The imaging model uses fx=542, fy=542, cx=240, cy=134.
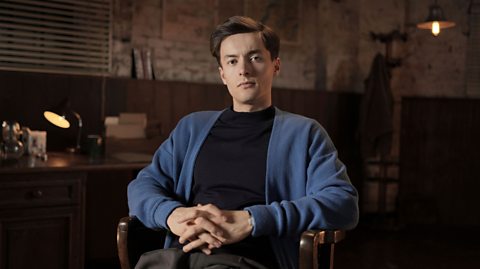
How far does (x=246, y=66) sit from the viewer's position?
184 centimetres

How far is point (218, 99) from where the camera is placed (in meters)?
4.83

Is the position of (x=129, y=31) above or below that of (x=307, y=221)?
above

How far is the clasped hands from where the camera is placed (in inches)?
64.4

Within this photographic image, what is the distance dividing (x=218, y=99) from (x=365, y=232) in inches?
78.4

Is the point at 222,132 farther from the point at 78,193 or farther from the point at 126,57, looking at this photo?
the point at 126,57

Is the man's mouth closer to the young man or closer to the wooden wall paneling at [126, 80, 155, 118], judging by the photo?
the young man

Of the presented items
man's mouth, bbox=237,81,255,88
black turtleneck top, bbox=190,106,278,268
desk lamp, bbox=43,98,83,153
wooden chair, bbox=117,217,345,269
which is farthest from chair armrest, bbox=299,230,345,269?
desk lamp, bbox=43,98,83,153

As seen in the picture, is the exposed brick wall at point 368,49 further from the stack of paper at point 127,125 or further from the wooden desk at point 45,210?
the wooden desk at point 45,210

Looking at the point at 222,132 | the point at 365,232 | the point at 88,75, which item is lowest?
the point at 365,232

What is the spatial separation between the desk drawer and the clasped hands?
143 cm

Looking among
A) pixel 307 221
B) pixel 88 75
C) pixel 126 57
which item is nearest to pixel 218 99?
pixel 126 57

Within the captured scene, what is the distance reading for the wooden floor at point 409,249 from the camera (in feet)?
14.0

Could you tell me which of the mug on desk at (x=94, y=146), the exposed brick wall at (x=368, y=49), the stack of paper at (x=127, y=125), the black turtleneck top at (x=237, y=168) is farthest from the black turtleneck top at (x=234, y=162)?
the exposed brick wall at (x=368, y=49)

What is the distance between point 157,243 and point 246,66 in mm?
719
